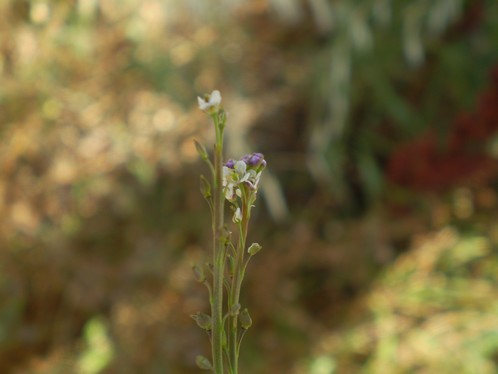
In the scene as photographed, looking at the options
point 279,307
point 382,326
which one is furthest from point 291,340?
point 382,326

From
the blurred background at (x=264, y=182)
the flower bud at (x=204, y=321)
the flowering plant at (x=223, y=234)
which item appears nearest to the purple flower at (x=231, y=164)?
the flowering plant at (x=223, y=234)

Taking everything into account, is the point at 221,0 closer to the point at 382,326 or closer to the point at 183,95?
the point at 183,95

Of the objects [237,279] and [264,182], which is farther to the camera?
[264,182]

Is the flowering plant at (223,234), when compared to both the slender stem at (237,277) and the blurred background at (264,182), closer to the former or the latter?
the slender stem at (237,277)

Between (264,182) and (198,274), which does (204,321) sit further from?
(264,182)

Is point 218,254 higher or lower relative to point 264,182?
lower

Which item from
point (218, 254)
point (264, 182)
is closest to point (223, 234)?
point (218, 254)

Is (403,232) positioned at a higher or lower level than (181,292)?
higher

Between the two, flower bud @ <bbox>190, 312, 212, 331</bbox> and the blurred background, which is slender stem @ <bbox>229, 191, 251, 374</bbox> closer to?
flower bud @ <bbox>190, 312, 212, 331</bbox>
